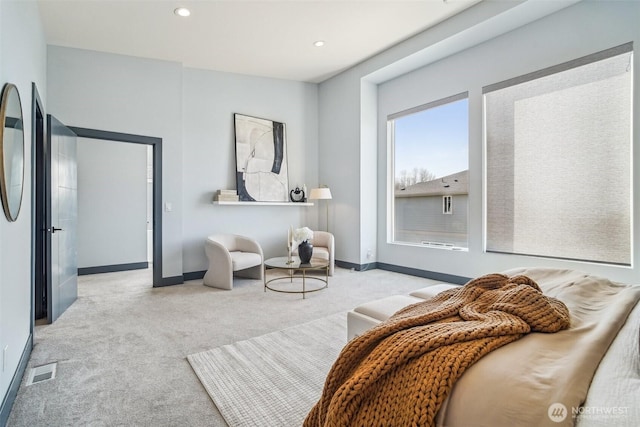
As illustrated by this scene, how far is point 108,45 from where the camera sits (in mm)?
4066

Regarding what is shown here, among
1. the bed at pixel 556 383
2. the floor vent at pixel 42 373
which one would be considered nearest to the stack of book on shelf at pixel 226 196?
the floor vent at pixel 42 373

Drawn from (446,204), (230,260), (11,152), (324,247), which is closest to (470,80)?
(446,204)

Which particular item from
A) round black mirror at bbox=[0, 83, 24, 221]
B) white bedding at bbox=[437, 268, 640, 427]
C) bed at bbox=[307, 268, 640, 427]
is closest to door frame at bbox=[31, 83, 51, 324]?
round black mirror at bbox=[0, 83, 24, 221]

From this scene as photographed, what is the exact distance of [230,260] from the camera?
411 cm

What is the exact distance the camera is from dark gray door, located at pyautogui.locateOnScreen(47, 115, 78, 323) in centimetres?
312

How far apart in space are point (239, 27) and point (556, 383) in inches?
171

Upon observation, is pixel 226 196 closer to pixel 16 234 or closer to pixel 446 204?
pixel 16 234

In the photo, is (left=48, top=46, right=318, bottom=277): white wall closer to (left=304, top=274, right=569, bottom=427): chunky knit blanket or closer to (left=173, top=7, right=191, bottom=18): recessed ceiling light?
(left=173, top=7, right=191, bottom=18): recessed ceiling light

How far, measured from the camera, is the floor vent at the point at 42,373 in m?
2.00

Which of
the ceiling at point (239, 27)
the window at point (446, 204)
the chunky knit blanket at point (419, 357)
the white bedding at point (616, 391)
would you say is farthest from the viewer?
the window at point (446, 204)

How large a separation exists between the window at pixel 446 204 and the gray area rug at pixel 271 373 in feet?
8.59

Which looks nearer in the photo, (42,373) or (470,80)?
(42,373)

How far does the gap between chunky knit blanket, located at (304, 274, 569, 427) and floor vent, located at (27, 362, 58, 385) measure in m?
1.91

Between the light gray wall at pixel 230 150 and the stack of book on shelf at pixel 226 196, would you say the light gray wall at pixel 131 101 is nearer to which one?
Result: the light gray wall at pixel 230 150
